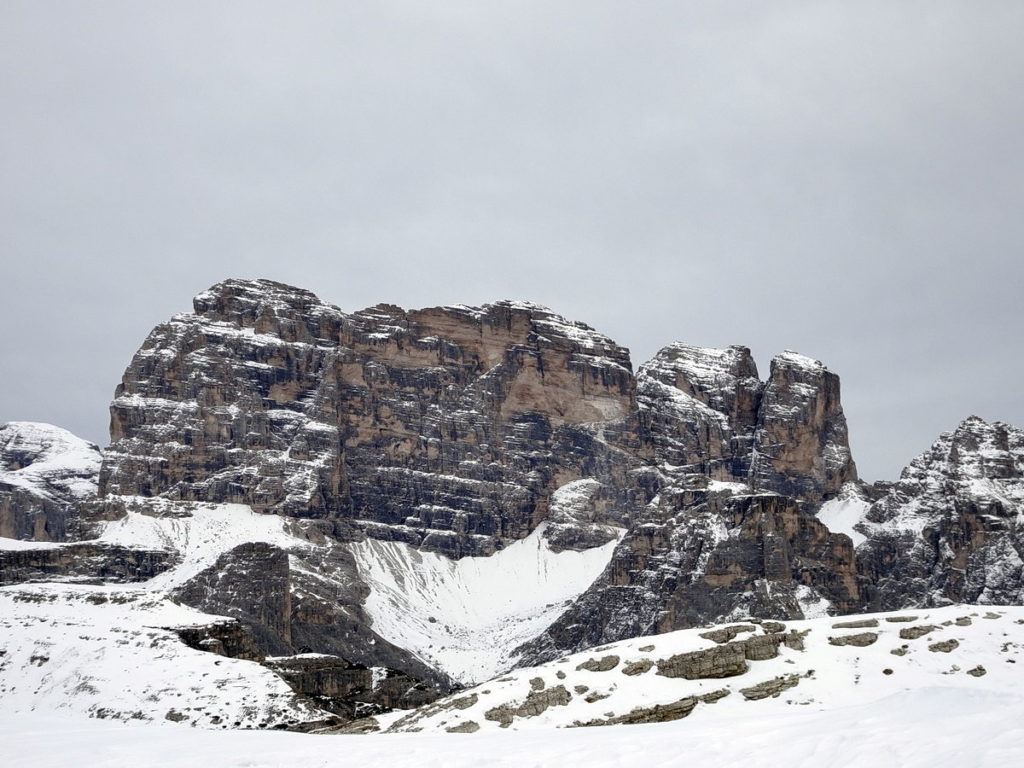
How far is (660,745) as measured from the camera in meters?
36.8

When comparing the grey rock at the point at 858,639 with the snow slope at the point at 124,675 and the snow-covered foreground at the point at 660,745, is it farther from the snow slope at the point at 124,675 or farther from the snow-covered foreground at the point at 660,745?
the snow slope at the point at 124,675

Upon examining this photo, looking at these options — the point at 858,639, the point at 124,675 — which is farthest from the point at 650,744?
the point at 124,675

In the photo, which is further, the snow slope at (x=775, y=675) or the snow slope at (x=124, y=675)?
the snow slope at (x=124, y=675)

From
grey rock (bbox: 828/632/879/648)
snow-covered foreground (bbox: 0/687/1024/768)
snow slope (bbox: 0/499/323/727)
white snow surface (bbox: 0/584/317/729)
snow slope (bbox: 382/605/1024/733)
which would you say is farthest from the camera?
snow slope (bbox: 0/499/323/727)

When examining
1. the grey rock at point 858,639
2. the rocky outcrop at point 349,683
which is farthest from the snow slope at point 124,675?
the grey rock at point 858,639

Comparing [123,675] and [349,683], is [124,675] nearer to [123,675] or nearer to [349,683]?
[123,675]

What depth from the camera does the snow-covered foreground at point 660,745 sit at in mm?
30297

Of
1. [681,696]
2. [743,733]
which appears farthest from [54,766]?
[681,696]

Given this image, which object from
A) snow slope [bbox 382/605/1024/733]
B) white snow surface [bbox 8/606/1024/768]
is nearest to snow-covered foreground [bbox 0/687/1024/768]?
white snow surface [bbox 8/606/1024/768]

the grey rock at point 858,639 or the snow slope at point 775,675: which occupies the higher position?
the grey rock at point 858,639

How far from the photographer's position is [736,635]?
229 feet

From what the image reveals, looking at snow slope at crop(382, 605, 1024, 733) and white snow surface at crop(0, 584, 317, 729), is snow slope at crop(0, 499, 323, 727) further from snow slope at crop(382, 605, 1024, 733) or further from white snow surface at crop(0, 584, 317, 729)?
snow slope at crop(382, 605, 1024, 733)

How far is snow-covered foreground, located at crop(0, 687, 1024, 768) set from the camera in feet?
99.4

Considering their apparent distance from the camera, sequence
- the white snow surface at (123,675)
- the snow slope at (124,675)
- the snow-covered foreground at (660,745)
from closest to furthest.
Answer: the snow-covered foreground at (660,745), the white snow surface at (123,675), the snow slope at (124,675)
